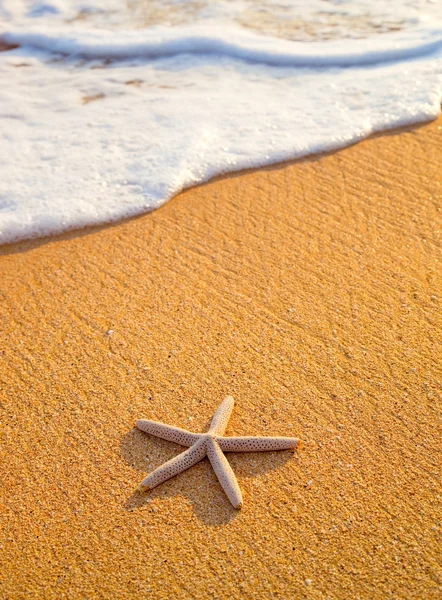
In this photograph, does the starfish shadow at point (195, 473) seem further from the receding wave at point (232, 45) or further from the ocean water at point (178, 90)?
the receding wave at point (232, 45)

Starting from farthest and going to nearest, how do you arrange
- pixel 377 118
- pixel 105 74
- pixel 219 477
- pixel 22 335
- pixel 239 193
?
pixel 105 74, pixel 377 118, pixel 239 193, pixel 22 335, pixel 219 477

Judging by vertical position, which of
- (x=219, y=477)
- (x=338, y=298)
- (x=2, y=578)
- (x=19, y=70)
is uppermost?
(x=19, y=70)

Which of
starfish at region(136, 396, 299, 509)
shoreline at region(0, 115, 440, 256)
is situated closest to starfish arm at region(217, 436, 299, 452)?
starfish at region(136, 396, 299, 509)

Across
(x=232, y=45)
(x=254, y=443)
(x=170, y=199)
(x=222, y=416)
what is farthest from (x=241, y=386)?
(x=232, y=45)

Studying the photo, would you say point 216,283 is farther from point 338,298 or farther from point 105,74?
point 105,74

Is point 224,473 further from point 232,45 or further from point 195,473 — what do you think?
point 232,45

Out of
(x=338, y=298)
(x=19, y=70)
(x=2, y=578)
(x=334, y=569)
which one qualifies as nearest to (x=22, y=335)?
(x=2, y=578)

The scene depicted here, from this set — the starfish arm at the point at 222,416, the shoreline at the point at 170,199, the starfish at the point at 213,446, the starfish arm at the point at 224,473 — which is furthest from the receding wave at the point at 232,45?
the starfish arm at the point at 224,473

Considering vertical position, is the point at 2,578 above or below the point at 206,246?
below
